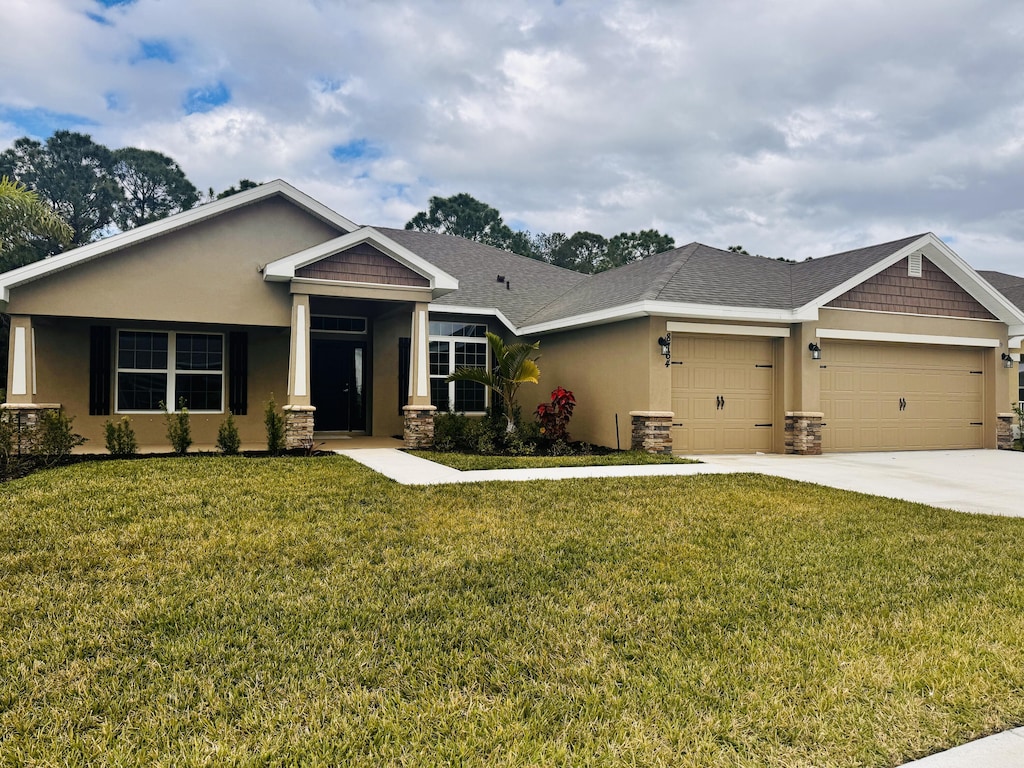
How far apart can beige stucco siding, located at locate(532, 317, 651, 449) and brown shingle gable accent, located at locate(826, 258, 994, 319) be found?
4206 mm

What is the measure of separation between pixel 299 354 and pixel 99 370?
389cm

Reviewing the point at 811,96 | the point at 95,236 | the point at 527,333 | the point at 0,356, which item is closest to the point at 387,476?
the point at 527,333

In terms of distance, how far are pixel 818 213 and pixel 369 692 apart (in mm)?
31967

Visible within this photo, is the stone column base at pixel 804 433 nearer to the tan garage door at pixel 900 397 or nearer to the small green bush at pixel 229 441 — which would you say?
the tan garage door at pixel 900 397

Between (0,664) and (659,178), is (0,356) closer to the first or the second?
(0,664)

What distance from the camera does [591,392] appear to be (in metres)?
13.8

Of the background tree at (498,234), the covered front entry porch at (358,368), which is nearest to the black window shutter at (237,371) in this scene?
the covered front entry porch at (358,368)

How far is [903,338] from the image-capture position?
13641 millimetres

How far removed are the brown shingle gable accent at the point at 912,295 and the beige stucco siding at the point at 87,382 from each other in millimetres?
11690

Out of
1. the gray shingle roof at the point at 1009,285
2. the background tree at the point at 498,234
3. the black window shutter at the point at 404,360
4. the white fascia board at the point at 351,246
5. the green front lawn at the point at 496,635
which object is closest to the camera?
the green front lawn at the point at 496,635

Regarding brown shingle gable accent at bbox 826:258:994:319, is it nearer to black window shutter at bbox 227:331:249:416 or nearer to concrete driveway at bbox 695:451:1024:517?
concrete driveway at bbox 695:451:1024:517

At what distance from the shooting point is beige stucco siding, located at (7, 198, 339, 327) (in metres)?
10.7

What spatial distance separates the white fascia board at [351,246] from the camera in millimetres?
11281

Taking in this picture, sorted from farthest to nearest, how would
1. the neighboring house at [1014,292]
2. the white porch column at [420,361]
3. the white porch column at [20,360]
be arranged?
the neighboring house at [1014,292], the white porch column at [420,361], the white porch column at [20,360]
